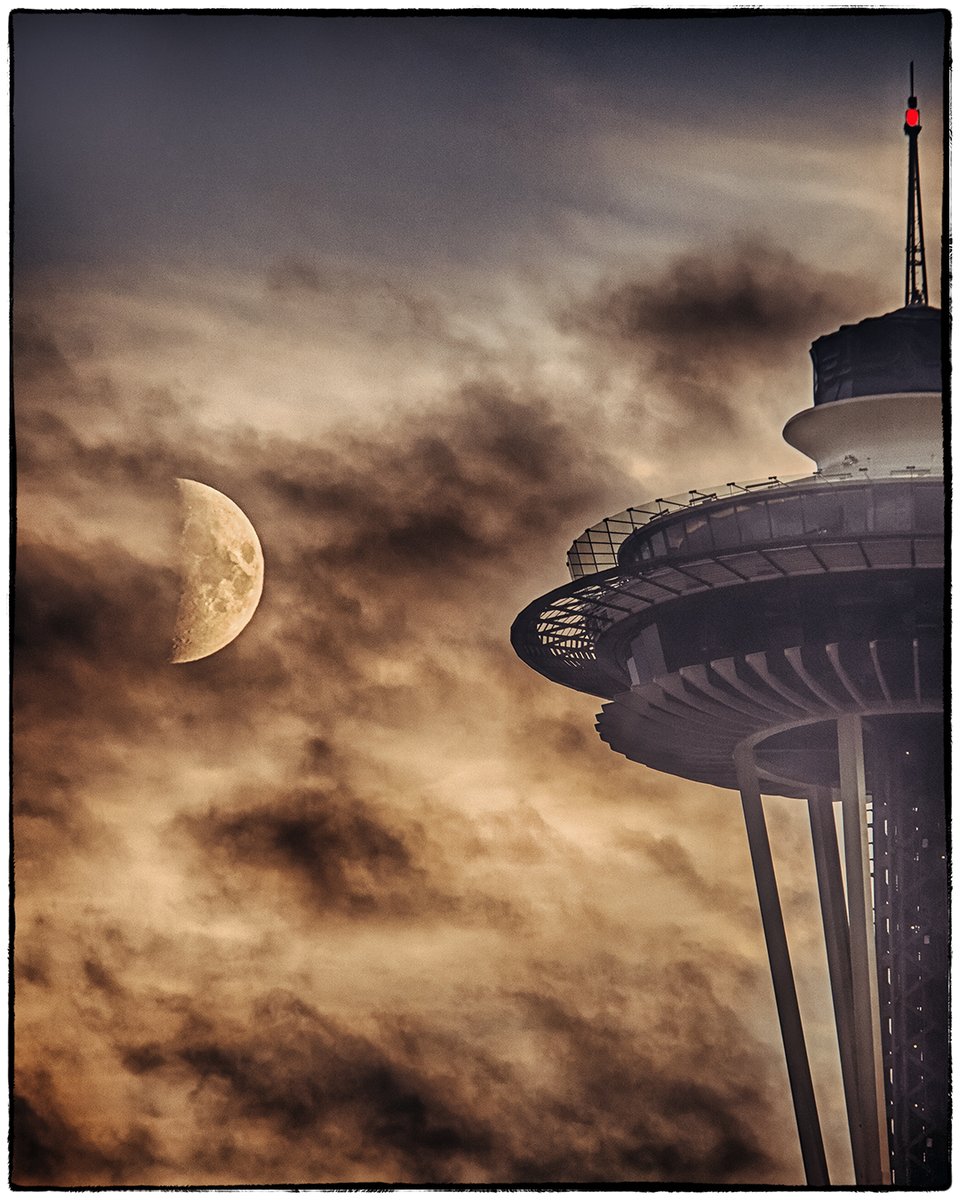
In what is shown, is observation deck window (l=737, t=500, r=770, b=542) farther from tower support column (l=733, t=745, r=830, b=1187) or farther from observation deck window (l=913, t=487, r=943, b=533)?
tower support column (l=733, t=745, r=830, b=1187)

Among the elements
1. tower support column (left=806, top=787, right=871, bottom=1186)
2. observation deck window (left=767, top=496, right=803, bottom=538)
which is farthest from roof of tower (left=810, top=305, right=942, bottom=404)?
tower support column (left=806, top=787, right=871, bottom=1186)

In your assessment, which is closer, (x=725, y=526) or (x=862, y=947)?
(x=862, y=947)

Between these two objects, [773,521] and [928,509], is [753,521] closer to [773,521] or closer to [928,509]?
[773,521]

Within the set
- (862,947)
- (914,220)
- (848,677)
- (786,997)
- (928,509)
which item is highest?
(914,220)

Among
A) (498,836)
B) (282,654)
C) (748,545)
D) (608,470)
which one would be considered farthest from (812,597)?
(282,654)

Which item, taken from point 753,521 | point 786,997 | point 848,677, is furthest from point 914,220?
point 786,997

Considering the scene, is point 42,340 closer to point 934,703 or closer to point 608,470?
point 608,470

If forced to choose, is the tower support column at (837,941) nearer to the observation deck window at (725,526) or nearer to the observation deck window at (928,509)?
the observation deck window at (725,526)
